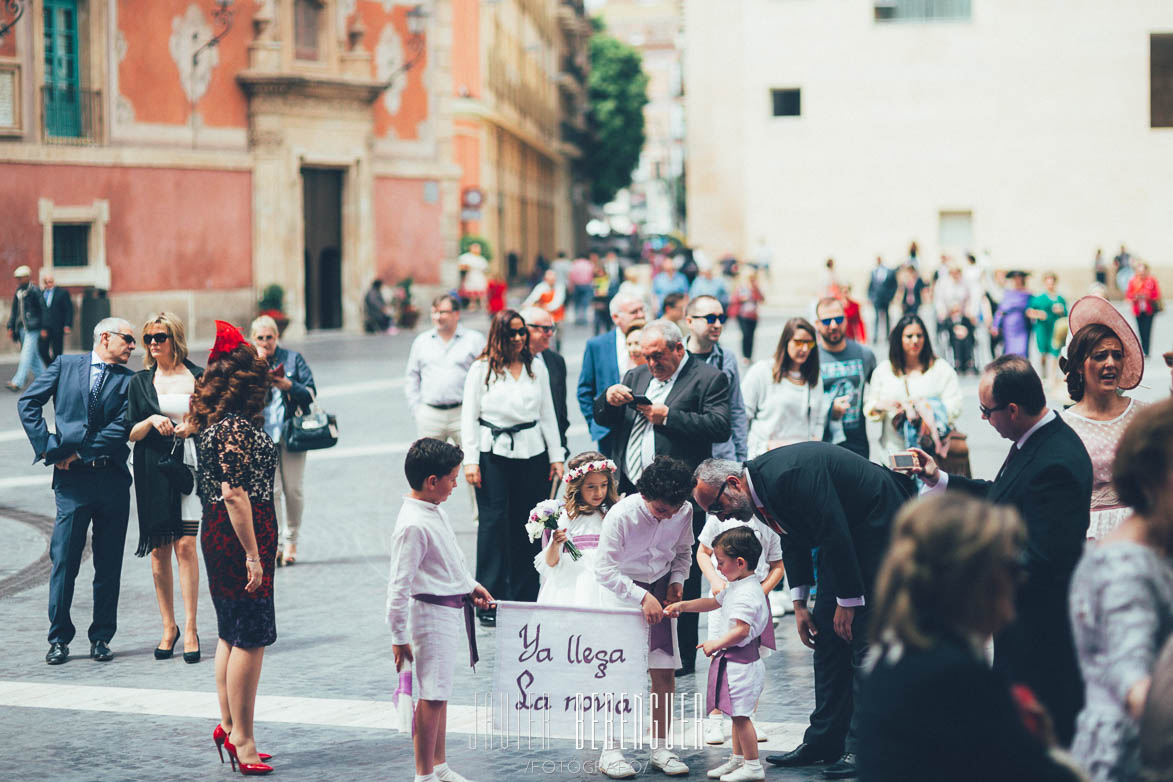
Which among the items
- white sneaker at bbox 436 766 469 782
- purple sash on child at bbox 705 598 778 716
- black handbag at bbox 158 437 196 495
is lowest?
white sneaker at bbox 436 766 469 782

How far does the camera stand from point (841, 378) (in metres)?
9.34

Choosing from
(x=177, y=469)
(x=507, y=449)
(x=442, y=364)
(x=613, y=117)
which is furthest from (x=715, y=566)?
(x=613, y=117)

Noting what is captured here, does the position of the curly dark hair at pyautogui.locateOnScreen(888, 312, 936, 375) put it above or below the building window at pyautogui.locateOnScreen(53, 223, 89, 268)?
below

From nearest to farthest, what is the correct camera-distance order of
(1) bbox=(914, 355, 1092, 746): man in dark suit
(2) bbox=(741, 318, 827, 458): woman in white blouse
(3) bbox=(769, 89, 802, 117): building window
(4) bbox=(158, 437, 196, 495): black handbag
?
(1) bbox=(914, 355, 1092, 746): man in dark suit → (4) bbox=(158, 437, 196, 495): black handbag → (2) bbox=(741, 318, 827, 458): woman in white blouse → (3) bbox=(769, 89, 802, 117): building window

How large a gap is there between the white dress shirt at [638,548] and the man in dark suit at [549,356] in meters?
2.96

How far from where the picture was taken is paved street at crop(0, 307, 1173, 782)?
6.25m

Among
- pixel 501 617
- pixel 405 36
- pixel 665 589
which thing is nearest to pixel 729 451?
pixel 665 589

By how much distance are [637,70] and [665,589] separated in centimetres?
7819

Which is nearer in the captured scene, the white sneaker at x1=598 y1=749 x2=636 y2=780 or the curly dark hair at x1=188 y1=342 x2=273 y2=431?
the white sneaker at x1=598 y1=749 x2=636 y2=780

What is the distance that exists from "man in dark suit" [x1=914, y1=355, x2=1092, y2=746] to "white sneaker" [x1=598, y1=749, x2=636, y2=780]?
1593 millimetres

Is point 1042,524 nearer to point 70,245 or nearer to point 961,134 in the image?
point 70,245

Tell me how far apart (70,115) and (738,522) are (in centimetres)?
2309

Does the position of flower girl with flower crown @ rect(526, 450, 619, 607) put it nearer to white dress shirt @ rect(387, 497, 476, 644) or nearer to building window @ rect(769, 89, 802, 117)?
white dress shirt @ rect(387, 497, 476, 644)

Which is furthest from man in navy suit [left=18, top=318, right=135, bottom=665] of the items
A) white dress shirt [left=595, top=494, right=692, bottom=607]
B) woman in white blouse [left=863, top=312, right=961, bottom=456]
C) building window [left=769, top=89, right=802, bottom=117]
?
building window [left=769, top=89, right=802, bottom=117]
